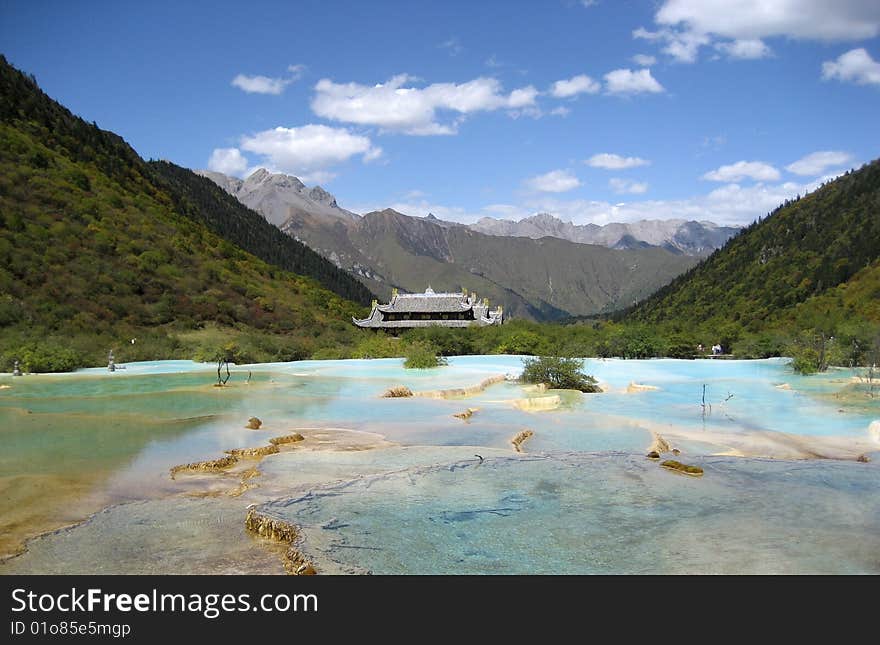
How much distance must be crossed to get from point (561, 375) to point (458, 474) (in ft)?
42.0

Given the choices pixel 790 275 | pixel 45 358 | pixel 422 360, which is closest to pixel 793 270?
pixel 790 275

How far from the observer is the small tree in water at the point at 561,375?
21.4m

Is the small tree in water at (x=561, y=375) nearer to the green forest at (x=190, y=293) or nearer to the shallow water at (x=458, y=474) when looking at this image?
the shallow water at (x=458, y=474)

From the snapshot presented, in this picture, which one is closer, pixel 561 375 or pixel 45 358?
pixel 561 375

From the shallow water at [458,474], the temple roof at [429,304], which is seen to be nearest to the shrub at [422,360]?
the shallow water at [458,474]

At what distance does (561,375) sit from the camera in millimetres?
21625

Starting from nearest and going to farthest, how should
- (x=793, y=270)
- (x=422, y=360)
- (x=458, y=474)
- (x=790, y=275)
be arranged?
(x=458, y=474) < (x=422, y=360) < (x=790, y=275) < (x=793, y=270)

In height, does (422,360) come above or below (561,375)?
above

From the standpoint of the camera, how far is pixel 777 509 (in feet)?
25.7

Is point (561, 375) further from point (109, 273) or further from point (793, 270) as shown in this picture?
point (793, 270)

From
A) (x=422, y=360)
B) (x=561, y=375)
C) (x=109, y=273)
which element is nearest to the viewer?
(x=561, y=375)

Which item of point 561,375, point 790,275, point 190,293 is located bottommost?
point 561,375

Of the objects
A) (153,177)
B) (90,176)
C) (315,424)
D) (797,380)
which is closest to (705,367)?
(797,380)

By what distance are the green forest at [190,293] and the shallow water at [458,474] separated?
11079 millimetres
